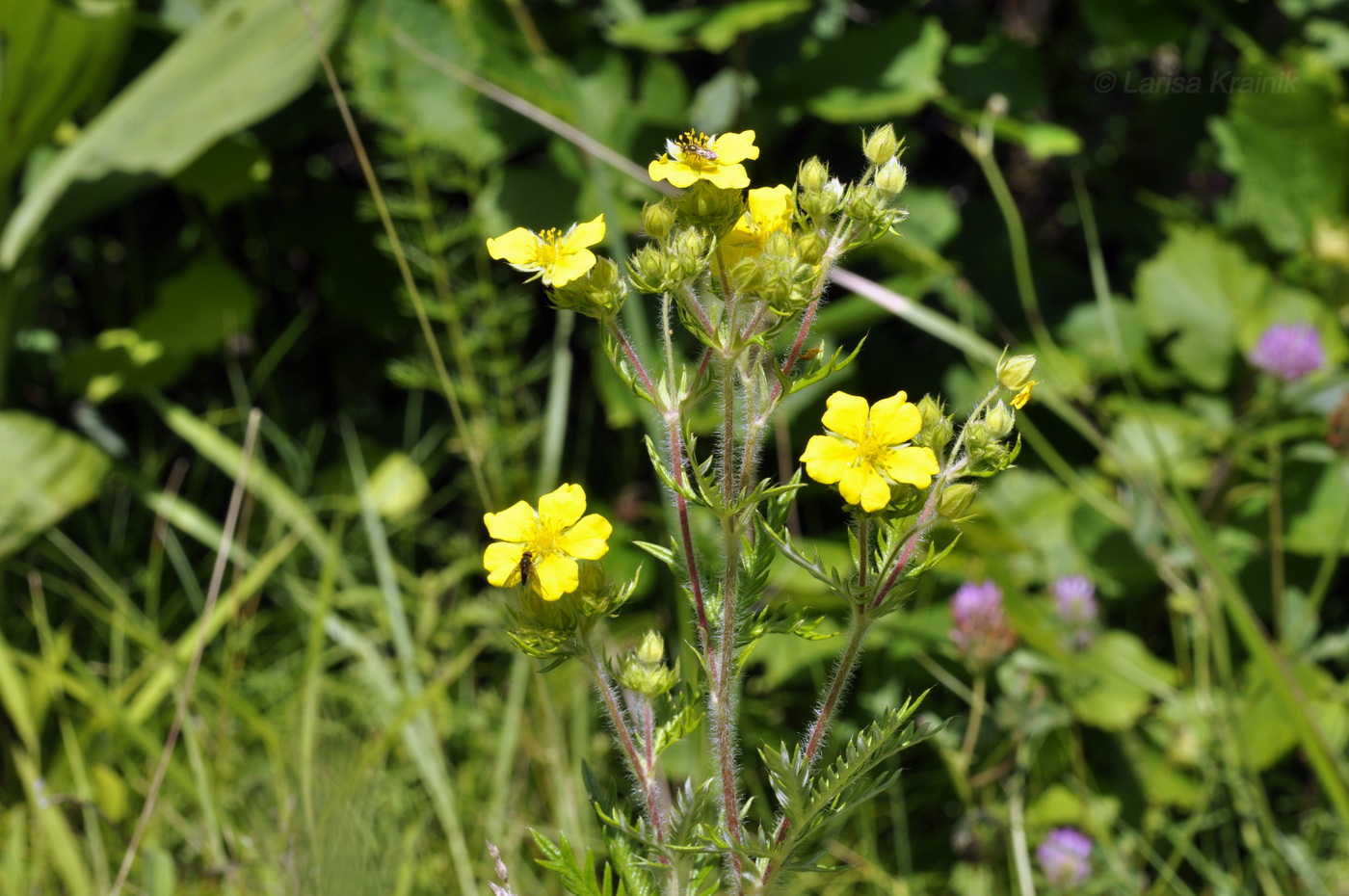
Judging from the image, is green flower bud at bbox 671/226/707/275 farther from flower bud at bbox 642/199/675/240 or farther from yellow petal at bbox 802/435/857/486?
yellow petal at bbox 802/435/857/486

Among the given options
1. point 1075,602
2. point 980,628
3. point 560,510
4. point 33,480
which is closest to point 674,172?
point 560,510

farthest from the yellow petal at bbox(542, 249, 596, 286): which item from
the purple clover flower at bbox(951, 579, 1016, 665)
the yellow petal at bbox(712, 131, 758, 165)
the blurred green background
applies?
the purple clover flower at bbox(951, 579, 1016, 665)

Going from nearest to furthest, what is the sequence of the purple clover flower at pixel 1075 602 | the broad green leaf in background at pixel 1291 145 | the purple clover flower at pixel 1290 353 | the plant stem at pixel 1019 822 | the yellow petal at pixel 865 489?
the yellow petal at pixel 865 489, the plant stem at pixel 1019 822, the purple clover flower at pixel 1075 602, the purple clover flower at pixel 1290 353, the broad green leaf in background at pixel 1291 145

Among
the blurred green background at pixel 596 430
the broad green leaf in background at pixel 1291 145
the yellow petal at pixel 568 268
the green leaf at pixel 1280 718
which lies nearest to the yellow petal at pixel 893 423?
the yellow petal at pixel 568 268

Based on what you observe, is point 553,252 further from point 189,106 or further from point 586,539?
point 189,106

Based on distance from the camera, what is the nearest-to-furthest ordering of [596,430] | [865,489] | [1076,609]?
1. [865,489]
2. [1076,609]
3. [596,430]

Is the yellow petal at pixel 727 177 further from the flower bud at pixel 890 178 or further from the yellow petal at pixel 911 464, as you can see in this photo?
the yellow petal at pixel 911 464

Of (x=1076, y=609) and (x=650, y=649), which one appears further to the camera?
(x=1076, y=609)
